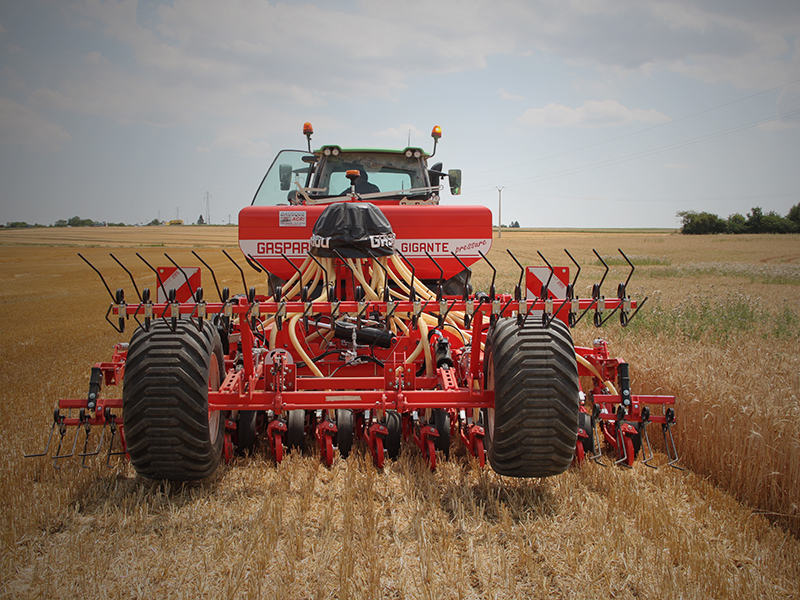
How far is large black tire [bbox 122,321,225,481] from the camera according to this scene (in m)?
2.82

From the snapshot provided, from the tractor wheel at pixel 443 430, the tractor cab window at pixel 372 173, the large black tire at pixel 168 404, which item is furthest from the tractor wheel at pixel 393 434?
the tractor cab window at pixel 372 173

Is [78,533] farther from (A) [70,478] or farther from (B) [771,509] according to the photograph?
(B) [771,509]

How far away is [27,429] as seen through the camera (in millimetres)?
4387

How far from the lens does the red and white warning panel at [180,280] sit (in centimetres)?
349

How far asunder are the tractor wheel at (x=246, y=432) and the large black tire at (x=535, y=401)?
187 cm

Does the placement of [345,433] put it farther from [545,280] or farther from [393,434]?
[545,280]

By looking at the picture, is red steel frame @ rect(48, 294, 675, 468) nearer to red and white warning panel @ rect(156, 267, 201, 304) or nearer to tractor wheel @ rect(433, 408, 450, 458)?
tractor wheel @ rect(433, 408, 450, 458)

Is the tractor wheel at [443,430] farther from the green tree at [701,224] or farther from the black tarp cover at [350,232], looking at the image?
the green tree at [701,224]

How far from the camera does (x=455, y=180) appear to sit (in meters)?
6.60

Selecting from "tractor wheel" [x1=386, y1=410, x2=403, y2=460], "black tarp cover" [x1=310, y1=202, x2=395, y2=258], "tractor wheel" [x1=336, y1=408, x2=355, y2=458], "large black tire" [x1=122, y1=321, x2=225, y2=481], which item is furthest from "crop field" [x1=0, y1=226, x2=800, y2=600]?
"black tarp cover" [x1=310, y1=202, x2=395, y2=258]

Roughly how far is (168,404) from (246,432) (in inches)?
42.3

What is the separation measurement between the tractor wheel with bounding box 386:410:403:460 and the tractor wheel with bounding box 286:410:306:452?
648mm

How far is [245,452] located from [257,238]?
6.67 ft

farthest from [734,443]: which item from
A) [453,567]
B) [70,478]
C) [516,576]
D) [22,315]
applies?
[22,315]
